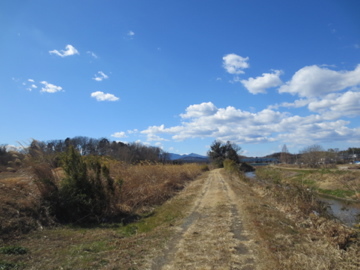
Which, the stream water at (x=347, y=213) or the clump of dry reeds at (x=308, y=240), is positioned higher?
the clump of dry reeds at (x=308, y=240)

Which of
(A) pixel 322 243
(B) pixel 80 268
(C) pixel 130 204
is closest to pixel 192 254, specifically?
(B) pixel 80 268

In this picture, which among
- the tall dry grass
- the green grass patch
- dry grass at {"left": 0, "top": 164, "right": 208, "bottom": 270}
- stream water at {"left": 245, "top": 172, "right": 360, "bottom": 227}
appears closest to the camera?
the green grass patch

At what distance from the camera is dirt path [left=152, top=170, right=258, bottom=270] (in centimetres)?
475

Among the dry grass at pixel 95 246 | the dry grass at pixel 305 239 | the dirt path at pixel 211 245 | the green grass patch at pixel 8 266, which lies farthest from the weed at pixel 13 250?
the dry grass at pixel 305 239

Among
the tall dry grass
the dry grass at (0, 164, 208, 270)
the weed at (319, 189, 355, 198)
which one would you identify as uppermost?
the tall dry grass

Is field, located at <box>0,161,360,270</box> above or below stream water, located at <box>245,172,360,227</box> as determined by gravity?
above

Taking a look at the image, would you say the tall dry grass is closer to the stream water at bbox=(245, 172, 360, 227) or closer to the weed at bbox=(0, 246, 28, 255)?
the weed at bbox=(0, 246, 28, 255)

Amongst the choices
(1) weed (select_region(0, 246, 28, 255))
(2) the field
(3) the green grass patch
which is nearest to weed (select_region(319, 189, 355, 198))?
(2) the field

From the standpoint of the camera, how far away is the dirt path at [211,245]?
4754mm

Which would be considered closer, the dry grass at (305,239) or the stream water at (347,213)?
the dry grass at (305,239)

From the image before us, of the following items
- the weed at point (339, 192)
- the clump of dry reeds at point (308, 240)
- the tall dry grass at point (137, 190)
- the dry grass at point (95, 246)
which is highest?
the tall dry grass at point (137, 190)

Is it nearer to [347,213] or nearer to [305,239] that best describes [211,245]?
[305,239]

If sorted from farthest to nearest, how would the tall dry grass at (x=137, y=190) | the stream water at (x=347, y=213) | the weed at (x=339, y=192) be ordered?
the weed at (x=339, y=192) → the tall dry grass at (x=137, y=190) → the stream water at (x=347, y=213)

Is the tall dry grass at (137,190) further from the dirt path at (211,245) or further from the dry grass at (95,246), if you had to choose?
the dirt path at (211,245)
